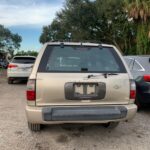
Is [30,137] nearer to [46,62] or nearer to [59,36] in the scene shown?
[46,62]

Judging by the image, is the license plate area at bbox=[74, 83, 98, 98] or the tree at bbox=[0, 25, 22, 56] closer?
the license plate area at bbox=[74, 83, 98, 98]

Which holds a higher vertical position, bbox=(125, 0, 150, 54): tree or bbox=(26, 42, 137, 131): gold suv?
bbox=(125, 0, 150, 54): tree

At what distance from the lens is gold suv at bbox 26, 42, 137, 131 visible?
4.90 m

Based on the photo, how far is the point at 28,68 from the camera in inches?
608

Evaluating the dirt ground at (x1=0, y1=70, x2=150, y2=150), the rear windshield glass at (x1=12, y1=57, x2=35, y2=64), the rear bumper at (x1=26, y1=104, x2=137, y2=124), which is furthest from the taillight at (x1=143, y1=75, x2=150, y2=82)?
the rear windshield glass at (x1=12, y1=57, x2=35, y2=64)

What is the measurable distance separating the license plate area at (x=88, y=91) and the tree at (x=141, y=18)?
21214mm

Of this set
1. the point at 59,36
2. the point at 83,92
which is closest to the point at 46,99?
Answer: the point at 83,92

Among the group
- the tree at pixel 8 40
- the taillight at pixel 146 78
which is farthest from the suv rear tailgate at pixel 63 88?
the tree at pixel 8 40

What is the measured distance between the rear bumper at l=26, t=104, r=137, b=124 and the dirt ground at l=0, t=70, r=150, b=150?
0.51m

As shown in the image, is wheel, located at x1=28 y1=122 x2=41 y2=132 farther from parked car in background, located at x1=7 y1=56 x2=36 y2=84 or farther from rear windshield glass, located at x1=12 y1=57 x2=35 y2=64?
rear windshield glass, located at x1=12 y1=57 x2=35 y2=64

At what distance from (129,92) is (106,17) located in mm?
29595

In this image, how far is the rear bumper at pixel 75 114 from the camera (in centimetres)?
483

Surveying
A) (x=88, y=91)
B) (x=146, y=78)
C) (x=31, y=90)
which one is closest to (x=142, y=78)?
(x=146, y=78)

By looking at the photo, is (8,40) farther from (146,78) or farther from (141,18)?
(146,78)
